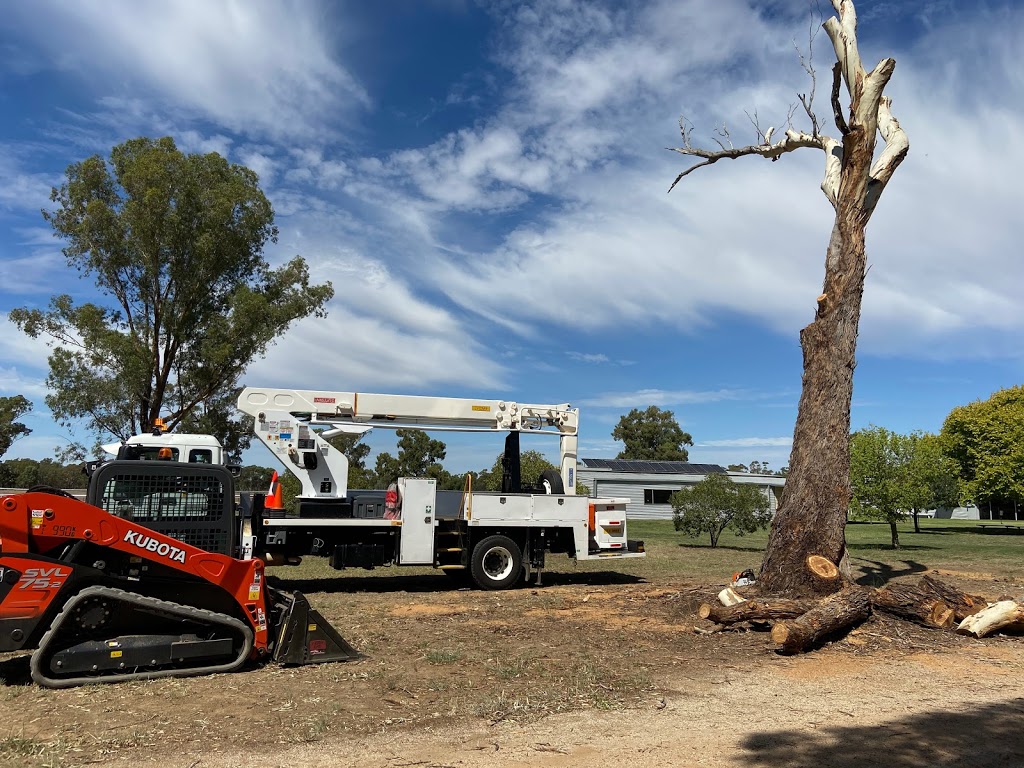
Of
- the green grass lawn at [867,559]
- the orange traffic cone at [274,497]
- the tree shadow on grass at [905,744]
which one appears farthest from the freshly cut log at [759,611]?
the orange traffic cone at [274,497]

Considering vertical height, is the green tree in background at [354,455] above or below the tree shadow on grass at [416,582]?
above

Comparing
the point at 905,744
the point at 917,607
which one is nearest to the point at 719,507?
the point at 917,607

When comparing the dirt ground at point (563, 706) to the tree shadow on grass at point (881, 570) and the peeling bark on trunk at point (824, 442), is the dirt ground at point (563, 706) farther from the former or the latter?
the tree shadow on grass at point (881, 570)

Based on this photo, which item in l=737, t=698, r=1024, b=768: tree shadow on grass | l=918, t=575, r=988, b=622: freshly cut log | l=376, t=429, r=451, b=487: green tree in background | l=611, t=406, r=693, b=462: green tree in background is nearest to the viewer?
l=737, t=698, r=1024, b=768: tree shadow on grass

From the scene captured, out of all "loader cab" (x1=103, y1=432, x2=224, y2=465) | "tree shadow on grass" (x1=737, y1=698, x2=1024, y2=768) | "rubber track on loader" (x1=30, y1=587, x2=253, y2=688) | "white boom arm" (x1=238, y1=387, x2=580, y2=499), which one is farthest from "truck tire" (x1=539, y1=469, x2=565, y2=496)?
"tree shadow on grass" (x1=737, y1=698, x2=1024, y2=768)

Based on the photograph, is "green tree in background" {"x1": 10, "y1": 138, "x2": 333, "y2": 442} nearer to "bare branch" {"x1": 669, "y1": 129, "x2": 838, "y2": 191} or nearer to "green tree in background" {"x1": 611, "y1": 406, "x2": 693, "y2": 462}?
"bare branch" {"x1": 669, "y1": 129, "x2": 838, "y2": 191}

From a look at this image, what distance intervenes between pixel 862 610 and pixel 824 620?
0.89 metres

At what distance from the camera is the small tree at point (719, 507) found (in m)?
22.8

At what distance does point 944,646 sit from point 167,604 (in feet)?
26.9

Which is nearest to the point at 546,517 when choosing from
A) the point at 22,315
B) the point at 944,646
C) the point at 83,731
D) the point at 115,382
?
the point at 944,646

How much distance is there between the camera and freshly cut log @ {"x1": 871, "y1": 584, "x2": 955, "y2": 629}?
30.7ft

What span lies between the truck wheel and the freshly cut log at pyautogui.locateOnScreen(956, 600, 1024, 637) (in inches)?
264

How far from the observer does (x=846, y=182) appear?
11070 millimetres

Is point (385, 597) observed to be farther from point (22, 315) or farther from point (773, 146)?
point (22, 315)
